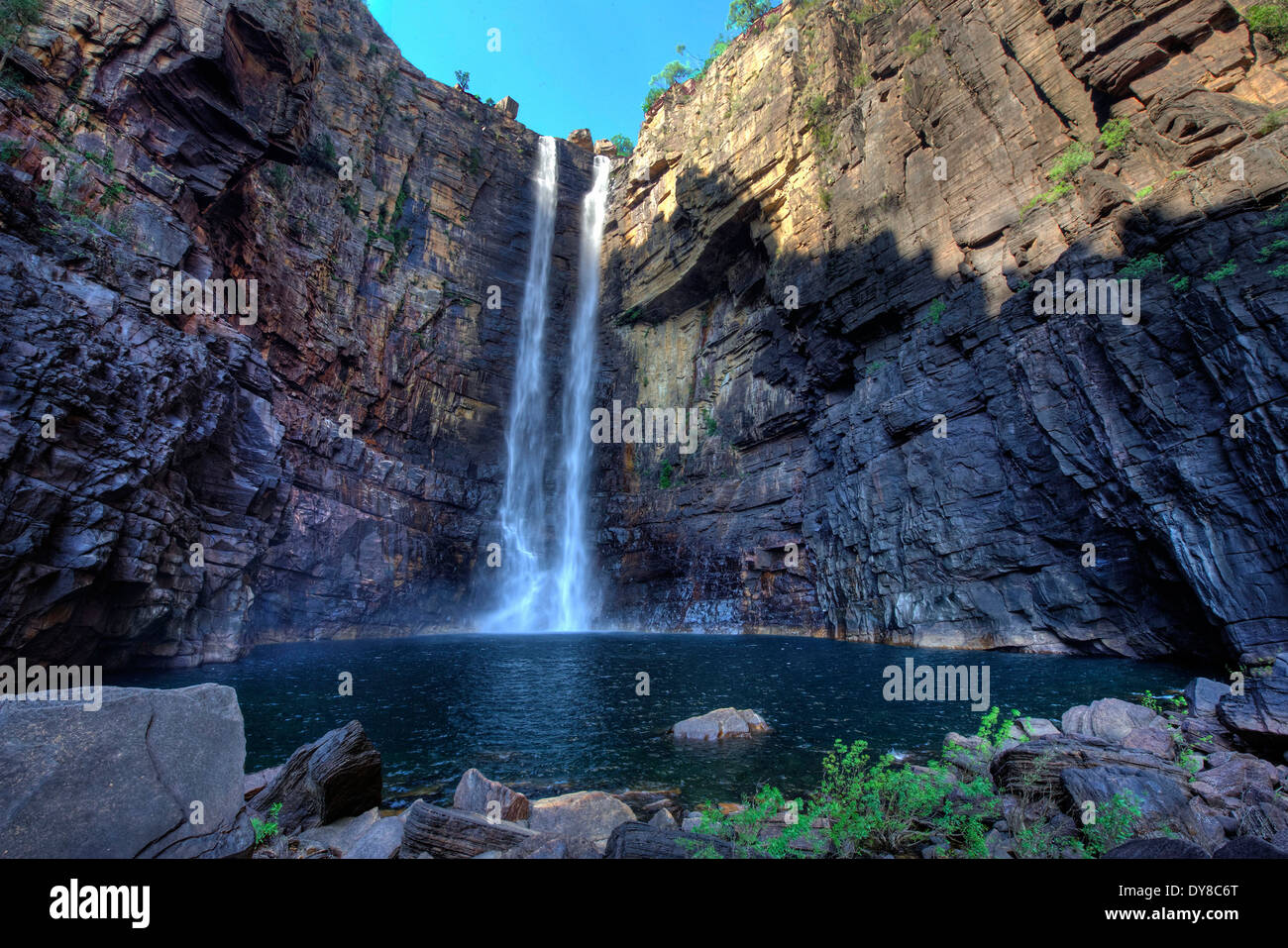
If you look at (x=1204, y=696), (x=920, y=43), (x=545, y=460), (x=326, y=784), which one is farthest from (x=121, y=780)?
(x=545, y=460)

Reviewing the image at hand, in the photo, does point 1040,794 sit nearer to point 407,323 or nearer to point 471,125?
point 407,323

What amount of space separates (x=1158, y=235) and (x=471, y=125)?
150 feet

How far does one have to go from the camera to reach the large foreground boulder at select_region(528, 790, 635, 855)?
6836 millimetres

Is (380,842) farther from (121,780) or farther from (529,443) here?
(529,443)

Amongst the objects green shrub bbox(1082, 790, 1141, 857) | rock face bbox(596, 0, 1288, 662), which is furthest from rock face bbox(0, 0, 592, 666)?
green shrub bbox(1082, 790, 1141, 857)

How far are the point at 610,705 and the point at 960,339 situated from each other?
22.5 metres

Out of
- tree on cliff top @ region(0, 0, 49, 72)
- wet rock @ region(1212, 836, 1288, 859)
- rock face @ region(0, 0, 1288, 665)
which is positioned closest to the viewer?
wet rock @ region(1212, 836, 1288, 859)

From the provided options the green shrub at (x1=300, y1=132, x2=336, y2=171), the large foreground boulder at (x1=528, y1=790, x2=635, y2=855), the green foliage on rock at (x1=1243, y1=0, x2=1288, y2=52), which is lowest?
the large foreground boulder at (x1=528, y1=790, x2=635, y2=855)

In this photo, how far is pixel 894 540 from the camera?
26656 millimetres

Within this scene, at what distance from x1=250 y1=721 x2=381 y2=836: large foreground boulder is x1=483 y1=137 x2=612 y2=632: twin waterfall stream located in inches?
1261

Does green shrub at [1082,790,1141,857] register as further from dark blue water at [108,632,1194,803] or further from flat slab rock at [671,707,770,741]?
flat slab rock at [671,707,770,741]

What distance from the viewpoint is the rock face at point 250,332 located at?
1486 centimetres

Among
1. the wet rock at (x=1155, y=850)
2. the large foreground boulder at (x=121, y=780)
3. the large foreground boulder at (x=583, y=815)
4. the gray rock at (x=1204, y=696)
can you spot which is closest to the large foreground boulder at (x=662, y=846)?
the large foreground boulder at (x=583, y=815)
